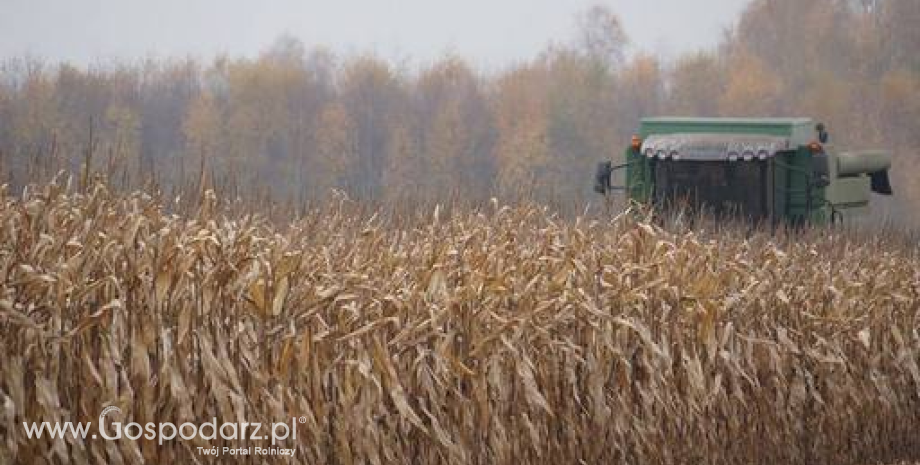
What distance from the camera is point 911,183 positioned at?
45.6 m

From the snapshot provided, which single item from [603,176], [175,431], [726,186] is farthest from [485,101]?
[175,431]

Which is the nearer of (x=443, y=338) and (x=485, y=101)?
(x=443, y=338)

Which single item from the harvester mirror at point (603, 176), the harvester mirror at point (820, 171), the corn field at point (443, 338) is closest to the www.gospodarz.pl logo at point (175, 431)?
the corn field at point (443, 338)

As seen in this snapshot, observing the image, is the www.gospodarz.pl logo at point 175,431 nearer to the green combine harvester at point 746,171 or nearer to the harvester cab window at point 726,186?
the green combine harvester at point 746,171

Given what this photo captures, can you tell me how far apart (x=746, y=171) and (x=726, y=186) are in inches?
10.3

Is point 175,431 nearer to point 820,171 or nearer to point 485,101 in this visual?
point 820,171

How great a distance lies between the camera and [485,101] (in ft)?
174

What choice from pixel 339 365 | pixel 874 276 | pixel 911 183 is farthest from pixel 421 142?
pixel 339 365

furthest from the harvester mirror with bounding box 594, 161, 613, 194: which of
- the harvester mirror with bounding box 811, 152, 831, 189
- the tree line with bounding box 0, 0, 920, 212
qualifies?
the tree line with bounding box 0, 0, 920, 212

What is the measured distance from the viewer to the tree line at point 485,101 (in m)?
41.2

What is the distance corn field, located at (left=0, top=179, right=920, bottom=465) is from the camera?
6.43 metres

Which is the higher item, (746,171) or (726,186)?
(746,171)

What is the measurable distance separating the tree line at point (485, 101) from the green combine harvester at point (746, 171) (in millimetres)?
20371

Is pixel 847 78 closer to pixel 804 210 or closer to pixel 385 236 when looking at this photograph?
pixel 804 210
